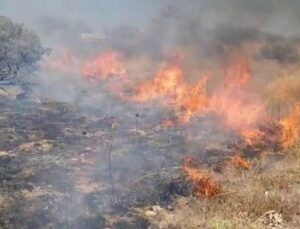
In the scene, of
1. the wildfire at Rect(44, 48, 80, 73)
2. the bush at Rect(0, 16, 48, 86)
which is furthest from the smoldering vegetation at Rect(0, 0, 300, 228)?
the bush at Rect(0, 16, 48, 86)

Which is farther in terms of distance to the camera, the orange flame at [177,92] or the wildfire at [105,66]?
the wildfire at [105,66]

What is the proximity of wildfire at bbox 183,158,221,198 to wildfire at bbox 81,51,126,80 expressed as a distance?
15315 mm

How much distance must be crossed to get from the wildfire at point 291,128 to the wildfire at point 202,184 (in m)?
5.34

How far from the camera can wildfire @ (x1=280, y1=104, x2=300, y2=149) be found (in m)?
19.9

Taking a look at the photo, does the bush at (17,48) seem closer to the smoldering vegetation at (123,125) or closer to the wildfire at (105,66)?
the smoldering vegetation at (123,125)

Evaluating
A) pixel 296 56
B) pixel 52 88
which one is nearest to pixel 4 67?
pixel 52 88

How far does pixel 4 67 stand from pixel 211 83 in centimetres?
1203

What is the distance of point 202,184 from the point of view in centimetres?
1512

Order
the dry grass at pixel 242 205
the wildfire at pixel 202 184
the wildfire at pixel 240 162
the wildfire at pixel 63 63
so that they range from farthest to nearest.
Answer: the wildfire at pixel 63 63 → the wildfire at pixel 240 162 → the wildfire at pixel 202 184 → the dry grass at pixel 242 205

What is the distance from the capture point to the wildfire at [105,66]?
3080 centimetres

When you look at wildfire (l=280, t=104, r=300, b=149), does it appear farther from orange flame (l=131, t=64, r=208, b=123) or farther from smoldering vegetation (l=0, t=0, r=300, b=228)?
orange flame (l=131, t=64, r=208, b=123)

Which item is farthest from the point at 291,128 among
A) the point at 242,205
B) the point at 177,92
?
the point at 242,205

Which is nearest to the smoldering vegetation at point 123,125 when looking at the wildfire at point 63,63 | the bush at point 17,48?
the wildfire at point 63,63

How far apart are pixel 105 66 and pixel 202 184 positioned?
60.0 ft
